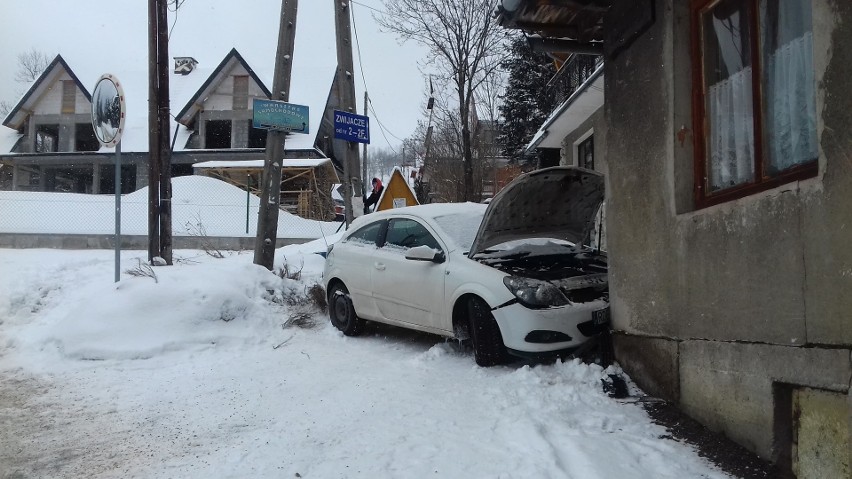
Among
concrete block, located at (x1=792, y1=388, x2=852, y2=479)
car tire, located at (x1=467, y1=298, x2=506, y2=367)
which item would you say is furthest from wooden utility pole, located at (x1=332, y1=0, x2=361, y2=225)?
concrete block, located at (x1=792, y1=388, x2=852, y2=479)

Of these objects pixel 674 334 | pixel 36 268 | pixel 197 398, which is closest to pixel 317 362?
pixel 197 398

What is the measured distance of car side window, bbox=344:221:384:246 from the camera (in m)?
6.88

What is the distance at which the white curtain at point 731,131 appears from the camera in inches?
138

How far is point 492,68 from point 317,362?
16048 mm

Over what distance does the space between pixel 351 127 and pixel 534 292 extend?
20.9ft

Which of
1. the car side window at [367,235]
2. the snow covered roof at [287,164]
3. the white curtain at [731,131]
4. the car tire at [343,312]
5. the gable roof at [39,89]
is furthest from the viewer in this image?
the gable roof at [39,89]

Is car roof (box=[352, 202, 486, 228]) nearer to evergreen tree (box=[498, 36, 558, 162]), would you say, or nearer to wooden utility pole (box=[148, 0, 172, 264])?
wooden utility pole (box=[148, 0, 172, 264])

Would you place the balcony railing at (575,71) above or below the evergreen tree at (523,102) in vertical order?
below

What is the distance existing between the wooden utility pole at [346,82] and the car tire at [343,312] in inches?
154

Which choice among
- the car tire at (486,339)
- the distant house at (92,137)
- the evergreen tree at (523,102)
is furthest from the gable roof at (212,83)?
the car tire at (486,339)

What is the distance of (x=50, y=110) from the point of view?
105ft

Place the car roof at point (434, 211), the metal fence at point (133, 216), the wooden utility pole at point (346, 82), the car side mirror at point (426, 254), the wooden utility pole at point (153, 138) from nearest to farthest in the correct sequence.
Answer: the car side mirror at point (426, 254) → the car roof at point (434, 211) → the wooden utility pole at point (153, 138) → the wooden utility pole at point (346, 82) → the metal fence at point (133, 216)

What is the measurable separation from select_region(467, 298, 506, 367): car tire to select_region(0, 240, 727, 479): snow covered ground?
116 mm

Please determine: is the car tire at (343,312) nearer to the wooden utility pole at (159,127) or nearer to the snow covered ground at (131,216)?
the wooden utility pole at (159,127)
